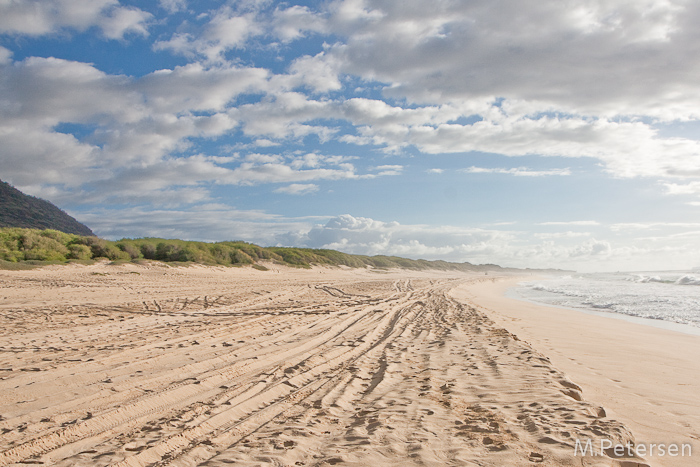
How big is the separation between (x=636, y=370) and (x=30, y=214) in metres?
57.9

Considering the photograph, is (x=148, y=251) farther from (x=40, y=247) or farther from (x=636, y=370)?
(x=636, y=370)

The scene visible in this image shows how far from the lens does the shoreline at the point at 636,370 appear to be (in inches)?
148

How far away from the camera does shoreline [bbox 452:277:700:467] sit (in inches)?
148

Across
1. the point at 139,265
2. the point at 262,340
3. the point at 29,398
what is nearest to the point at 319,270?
the point at 139,265

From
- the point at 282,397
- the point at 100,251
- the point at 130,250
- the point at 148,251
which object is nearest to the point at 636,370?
the point at 282,397

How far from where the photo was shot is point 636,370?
19.8ft

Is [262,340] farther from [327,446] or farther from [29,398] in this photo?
[327,446]

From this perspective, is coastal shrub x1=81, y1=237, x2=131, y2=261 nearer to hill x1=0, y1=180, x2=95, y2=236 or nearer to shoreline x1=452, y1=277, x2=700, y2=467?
hill x1=0, y1=180, x2=95, y2=236

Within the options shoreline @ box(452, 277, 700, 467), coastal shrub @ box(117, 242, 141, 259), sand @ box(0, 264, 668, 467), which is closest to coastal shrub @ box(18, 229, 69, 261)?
coastal shrub @ box(117, 242, 141, 259)

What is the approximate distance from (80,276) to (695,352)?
22465 millimetres

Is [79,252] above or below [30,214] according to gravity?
below

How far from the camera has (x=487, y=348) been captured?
23.9ft

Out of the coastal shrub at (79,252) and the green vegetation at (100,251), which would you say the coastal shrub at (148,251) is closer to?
the green vegetation at (100,251)

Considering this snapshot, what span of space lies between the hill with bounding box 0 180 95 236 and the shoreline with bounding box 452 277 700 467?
50.8 m
